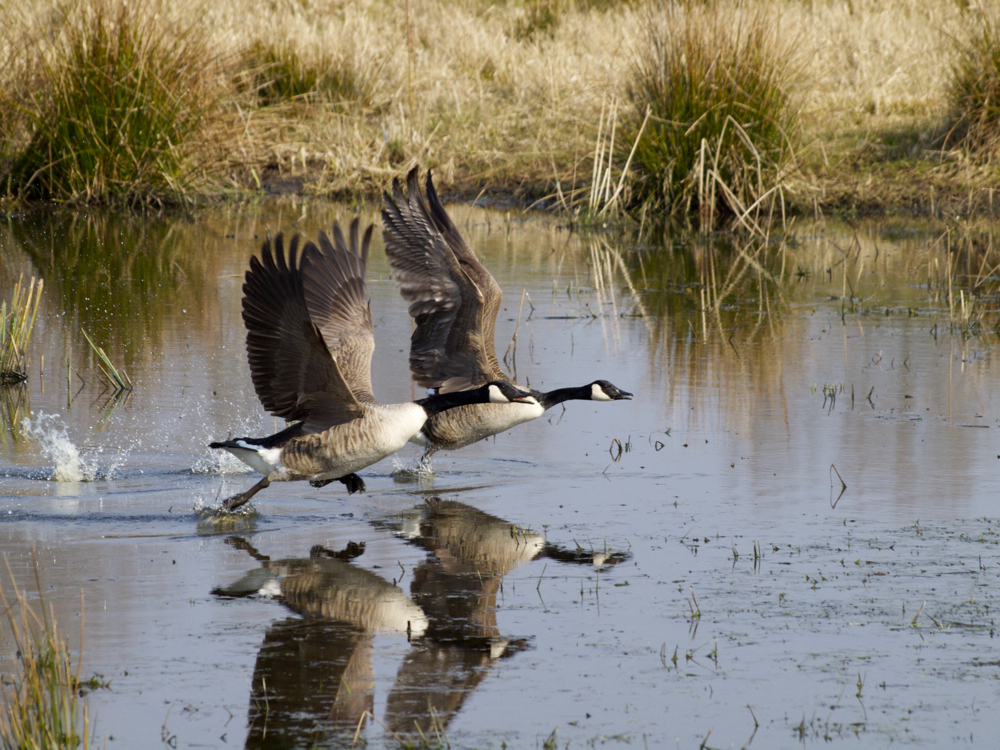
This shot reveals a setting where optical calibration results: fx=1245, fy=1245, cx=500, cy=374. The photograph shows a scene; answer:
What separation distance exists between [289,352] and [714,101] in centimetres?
945

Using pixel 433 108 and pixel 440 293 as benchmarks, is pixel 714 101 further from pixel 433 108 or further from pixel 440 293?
pixel 440 293

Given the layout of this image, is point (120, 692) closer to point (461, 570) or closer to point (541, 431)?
point (461, 570)

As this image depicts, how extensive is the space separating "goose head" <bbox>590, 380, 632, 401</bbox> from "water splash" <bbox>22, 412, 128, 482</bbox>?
2536 millimetres

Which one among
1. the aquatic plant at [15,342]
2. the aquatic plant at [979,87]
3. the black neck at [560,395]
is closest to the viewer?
the black neck at [560,395]

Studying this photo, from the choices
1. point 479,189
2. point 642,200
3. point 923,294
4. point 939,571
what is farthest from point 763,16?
point 939,571

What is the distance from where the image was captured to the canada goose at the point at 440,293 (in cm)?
723

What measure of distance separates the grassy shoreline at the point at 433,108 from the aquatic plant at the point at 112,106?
31mm

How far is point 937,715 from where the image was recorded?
361 centimetres

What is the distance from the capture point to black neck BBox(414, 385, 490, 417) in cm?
599

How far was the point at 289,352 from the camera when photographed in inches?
220

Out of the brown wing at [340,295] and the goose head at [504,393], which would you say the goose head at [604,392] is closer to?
the goose head at [504,393]

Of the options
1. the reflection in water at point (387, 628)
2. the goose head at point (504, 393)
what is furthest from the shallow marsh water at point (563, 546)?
the goose head at point (504, 393)

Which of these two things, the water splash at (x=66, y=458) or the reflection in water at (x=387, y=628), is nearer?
the reflection in water at (x=387, y=628)

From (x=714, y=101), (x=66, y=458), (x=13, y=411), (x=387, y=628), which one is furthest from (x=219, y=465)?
(x=714, y=101)
